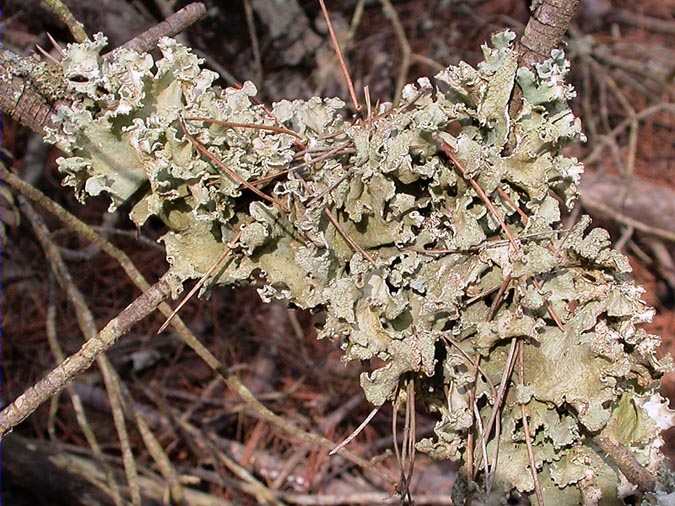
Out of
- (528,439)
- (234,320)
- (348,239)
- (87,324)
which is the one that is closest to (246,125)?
(348,239)

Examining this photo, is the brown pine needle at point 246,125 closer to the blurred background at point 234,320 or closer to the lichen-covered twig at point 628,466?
the lichen-covered twig at point 628,466

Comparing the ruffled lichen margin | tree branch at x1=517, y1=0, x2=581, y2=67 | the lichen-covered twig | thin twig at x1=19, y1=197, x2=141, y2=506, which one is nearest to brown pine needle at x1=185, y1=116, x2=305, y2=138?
the ruffled lichen margin

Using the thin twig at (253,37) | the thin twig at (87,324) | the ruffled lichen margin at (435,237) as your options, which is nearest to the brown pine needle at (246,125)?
the ruffled lichen margin at (435,237)

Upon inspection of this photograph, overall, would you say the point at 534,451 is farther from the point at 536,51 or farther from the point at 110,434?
the point at 110,434

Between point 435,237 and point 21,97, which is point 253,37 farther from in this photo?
point 435,237

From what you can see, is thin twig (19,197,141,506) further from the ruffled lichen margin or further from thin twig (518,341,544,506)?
thin twig (518,341,544,506)

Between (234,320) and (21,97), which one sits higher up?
(21,97)
